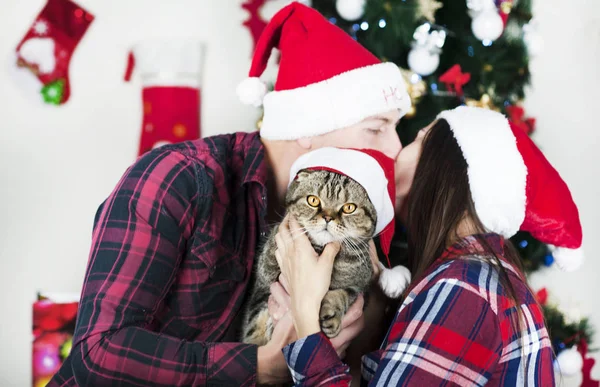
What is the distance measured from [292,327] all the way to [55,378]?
2.04 feet

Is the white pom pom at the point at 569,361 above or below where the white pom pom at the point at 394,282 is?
below

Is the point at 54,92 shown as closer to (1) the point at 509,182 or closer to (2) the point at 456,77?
(2) the point at 456,77

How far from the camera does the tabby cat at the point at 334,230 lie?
131 cm

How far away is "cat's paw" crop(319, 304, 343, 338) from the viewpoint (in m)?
1.26

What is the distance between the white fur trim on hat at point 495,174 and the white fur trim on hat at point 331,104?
403mm

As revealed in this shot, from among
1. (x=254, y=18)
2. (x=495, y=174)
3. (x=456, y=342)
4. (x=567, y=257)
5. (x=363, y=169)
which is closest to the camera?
(x=456, y=342)

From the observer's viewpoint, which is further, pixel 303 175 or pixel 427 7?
pixel 427 7

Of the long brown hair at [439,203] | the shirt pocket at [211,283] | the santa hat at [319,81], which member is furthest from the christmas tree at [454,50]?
the shirt pocket at [211,283]

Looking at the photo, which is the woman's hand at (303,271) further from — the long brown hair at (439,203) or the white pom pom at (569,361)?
the white pom pom at (569,361)

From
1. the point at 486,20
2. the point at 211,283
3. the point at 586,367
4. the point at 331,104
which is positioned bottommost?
the point at 586,367

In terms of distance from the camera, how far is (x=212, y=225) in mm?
1373

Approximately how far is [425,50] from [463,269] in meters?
1.16

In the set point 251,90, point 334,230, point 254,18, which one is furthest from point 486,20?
point 334,230

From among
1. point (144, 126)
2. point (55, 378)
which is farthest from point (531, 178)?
point (144, 126)
